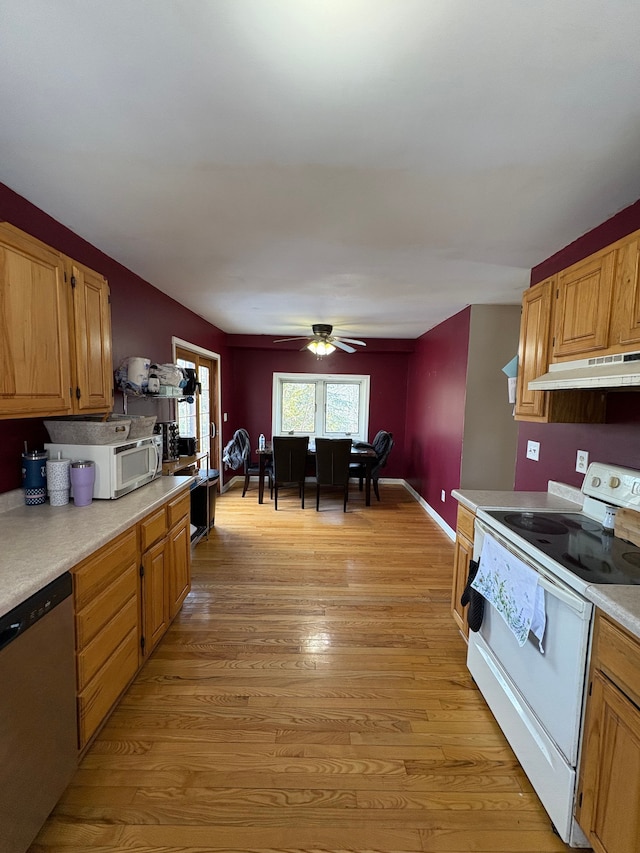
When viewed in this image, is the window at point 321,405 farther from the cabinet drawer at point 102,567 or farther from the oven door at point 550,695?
the oven door at point 550,695

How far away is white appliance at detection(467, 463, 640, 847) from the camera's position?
1227mm

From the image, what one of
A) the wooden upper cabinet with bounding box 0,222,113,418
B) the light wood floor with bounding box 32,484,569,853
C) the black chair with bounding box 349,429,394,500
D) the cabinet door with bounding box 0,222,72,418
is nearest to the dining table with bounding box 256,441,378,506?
the black chair with bounding box 349,429,394,500

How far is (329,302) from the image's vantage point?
12.2 feet

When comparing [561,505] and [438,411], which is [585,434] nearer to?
[561,505]

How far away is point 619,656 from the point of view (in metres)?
1.07

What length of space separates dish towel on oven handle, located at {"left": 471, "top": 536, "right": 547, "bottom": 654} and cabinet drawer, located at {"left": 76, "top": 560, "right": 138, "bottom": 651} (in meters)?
1.67

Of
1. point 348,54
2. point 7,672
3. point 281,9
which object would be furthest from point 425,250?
point 7,672

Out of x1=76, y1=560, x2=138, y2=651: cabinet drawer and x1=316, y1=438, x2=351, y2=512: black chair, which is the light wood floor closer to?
x1=76, y1=560, x2=138, y2=651: cabinet drawer

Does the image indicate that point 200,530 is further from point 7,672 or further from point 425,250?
point 425,250

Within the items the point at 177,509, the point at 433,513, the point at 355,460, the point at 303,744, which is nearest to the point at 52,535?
the point at 177,509

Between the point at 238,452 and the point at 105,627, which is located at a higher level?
the point at 238,452

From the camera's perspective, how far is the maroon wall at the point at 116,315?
1.82 metres

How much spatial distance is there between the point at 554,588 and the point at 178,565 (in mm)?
2049

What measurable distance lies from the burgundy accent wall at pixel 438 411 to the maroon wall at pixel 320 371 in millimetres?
232
